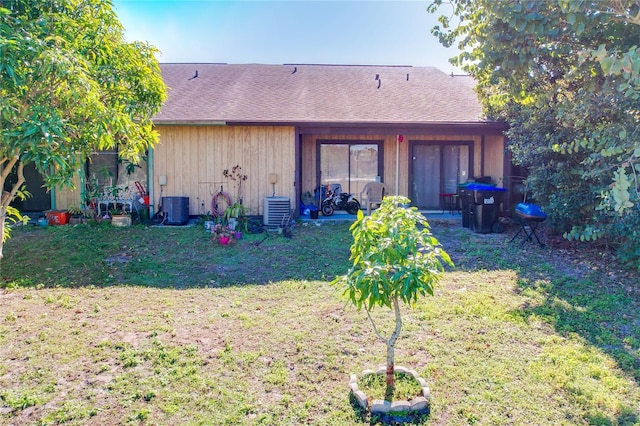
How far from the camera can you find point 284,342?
13.3 ft

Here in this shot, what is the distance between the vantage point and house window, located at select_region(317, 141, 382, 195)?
11.5 metres

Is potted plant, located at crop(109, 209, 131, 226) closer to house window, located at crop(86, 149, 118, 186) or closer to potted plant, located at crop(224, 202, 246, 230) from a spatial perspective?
A: house window, located at crop(86, 149, 118, 186)

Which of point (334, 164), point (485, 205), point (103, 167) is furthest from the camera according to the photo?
point (334, 164)

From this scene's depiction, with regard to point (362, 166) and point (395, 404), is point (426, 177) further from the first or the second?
point (395, 404)

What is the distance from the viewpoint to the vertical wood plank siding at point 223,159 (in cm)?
1001

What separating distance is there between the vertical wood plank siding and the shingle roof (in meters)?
0.48

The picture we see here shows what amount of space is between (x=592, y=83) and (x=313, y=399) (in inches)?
154

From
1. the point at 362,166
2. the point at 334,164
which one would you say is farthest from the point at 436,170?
the point at 334,164

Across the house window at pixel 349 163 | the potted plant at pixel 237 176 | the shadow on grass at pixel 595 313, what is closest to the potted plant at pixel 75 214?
the potted plant at pixel 237 176

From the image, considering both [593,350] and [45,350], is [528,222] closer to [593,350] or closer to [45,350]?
[593,350]

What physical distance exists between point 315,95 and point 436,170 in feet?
13.1

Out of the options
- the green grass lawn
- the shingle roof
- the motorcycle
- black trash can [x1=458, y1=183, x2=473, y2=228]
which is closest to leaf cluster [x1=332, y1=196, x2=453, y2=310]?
the green grass lawn

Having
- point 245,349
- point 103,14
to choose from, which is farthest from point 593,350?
point 103,14

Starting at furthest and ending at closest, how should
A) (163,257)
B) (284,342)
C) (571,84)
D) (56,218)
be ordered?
(56,218) → (163,257) → (571,84) → (284,342)
